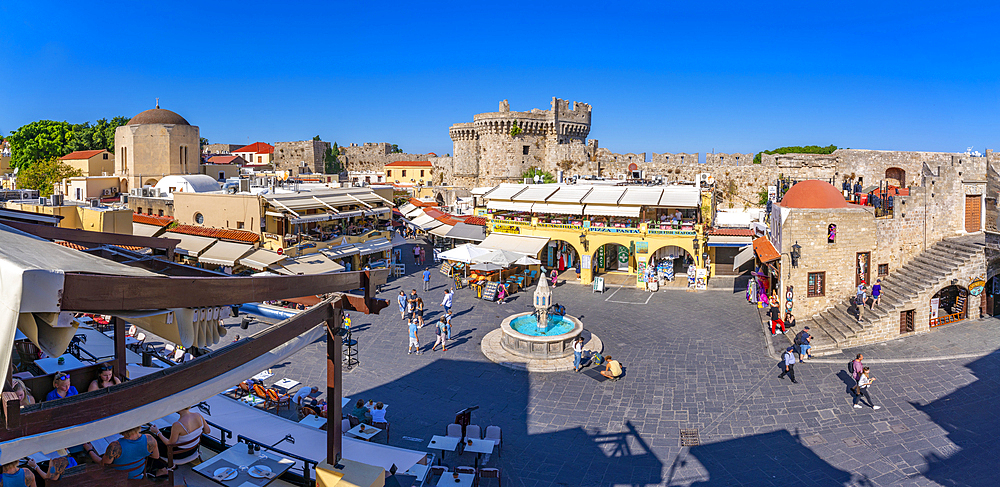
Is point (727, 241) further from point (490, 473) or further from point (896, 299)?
point (490, 473)

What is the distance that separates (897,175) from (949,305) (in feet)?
59.2

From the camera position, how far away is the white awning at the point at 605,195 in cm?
2396

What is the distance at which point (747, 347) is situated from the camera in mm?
15016

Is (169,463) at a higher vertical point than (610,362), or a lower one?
higher

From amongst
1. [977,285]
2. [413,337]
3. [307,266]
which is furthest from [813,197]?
[307,266]

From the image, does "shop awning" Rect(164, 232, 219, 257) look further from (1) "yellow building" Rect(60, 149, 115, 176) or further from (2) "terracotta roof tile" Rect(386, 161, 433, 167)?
(2) "terracotta roof tile" Rect(386, 161, 433, 167)

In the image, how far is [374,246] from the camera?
2534 centimetres

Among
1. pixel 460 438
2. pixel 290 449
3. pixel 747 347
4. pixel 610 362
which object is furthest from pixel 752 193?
pixel 290 449

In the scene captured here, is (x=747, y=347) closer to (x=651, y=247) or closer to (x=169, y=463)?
(x=651, y=247)

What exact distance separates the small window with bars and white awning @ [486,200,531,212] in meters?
11.8

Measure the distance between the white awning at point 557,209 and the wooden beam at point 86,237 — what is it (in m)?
18.1

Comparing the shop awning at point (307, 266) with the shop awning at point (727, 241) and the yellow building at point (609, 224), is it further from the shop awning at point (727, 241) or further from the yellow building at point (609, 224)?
the shop awning at point (727, 241)

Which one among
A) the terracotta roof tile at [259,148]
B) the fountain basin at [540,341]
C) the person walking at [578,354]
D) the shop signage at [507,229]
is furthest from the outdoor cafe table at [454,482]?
the terracotta roof tile at [259,148]

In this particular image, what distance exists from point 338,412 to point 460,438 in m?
4.13
